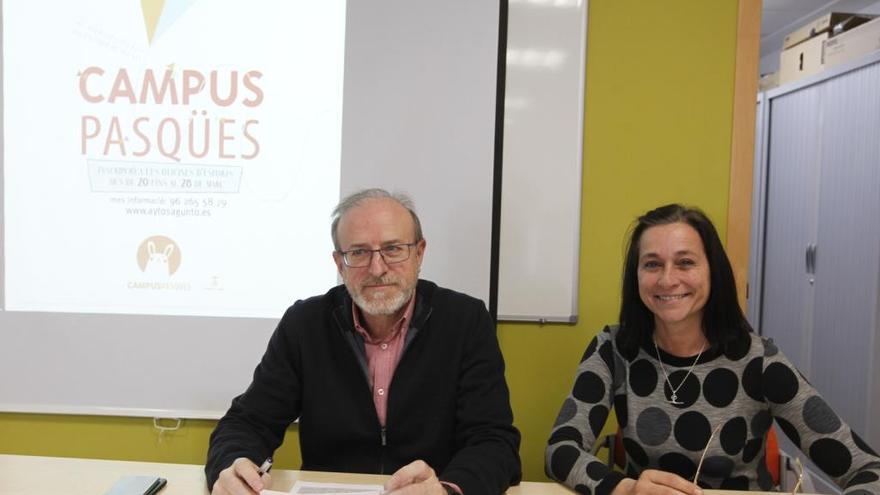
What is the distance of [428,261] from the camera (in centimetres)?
221

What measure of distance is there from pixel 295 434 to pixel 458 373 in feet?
3.03

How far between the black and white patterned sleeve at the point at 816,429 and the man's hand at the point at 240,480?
1.16 metres

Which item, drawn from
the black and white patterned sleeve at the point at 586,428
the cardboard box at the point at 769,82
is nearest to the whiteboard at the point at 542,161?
the black and white patterned sleeve at the point at 586,428

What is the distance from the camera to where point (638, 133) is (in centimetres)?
221

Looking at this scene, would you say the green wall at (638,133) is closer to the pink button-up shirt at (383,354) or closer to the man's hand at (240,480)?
the pink button-up shirt at (383,354)

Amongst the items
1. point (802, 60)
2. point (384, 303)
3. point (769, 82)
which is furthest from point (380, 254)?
point (769, 82)

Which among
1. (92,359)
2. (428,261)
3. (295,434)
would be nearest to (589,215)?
(428,261)

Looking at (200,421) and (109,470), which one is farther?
(200,421)

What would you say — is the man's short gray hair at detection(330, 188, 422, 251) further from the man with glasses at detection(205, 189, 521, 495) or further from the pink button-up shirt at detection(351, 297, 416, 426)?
the pink button-up shirt at detection(351, 297, 416, 426)

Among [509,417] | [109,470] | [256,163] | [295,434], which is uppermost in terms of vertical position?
[256,163]

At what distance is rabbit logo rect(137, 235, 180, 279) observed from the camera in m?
2.18

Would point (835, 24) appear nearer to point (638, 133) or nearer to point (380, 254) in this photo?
point (638, 133)

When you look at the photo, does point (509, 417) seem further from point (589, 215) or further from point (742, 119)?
point (742, 119)

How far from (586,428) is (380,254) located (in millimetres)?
652
